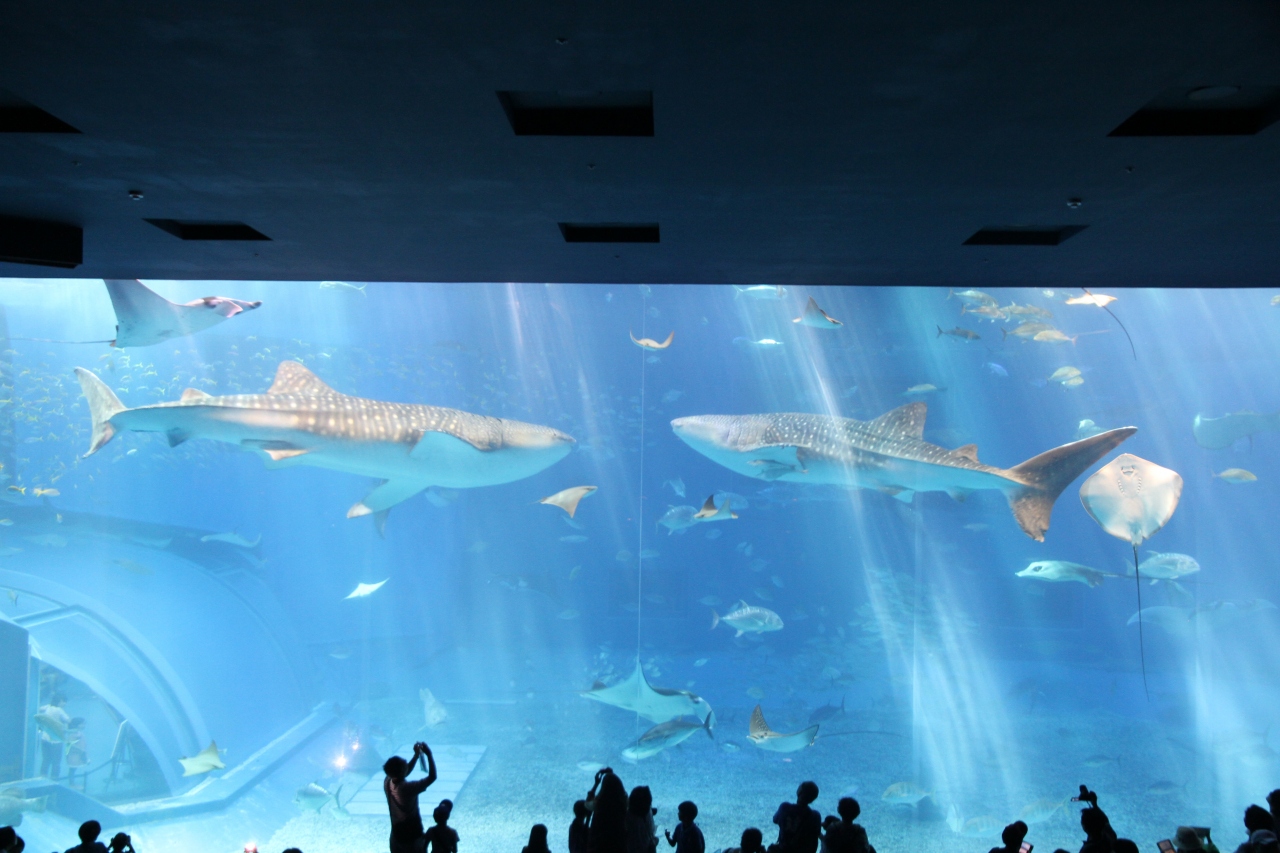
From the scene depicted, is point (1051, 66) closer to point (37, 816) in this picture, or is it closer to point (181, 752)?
point (37, 816)

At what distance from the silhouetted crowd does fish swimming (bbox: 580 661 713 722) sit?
563 centimetres

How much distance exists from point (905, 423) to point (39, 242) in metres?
7.23

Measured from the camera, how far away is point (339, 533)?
43.2 meters

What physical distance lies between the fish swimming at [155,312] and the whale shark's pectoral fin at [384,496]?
11.5ft

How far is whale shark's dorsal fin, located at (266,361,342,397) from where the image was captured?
275 inches

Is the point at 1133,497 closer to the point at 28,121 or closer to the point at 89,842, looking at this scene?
the point at 89,842

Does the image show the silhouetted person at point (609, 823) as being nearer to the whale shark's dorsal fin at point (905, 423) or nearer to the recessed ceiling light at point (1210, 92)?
the recessed ceiling light at point (1210, 92)

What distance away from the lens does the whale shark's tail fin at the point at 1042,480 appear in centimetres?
529

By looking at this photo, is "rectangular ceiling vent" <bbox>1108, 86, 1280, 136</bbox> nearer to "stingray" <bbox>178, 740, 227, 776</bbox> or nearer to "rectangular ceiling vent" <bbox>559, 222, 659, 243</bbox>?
"rectangular ceiling vent" <bbox>559, 222, 659, 243</bbox>

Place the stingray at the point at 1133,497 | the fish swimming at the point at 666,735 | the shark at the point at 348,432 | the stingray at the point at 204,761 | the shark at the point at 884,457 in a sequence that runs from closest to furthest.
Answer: the shark at the point at 884,457
the stingray at the point at 1133,497
the shark at the point at 348,432
the fish swimming at the point at 666,735
the stingray at the point at 204,761

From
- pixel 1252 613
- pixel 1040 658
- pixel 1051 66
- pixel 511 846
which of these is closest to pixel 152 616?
pixel 511 846

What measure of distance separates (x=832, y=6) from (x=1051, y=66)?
2.91ft

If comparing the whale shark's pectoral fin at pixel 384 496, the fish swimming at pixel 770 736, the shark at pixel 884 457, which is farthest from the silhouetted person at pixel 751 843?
the whale shark's pectoral fin at pixel 384 496

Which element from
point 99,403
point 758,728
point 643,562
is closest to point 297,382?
point 99,403
